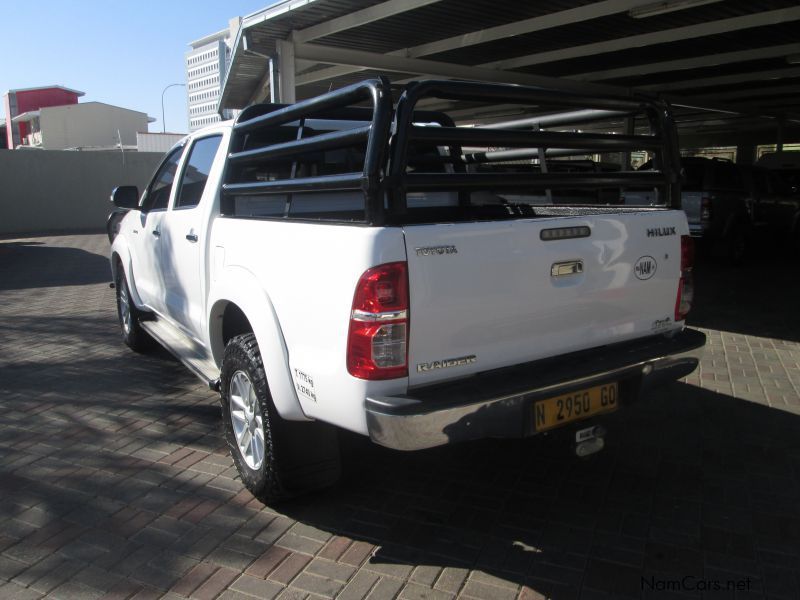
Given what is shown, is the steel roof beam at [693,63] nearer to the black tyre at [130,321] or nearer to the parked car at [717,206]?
the parked car at [717,206]

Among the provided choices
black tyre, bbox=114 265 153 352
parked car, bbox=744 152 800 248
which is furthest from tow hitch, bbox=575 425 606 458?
parked car, bbox=744 152 800 248

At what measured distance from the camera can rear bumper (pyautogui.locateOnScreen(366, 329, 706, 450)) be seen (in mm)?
2473

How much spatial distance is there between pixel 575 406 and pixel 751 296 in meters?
6.72

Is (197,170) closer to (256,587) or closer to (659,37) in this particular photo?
(256,587)

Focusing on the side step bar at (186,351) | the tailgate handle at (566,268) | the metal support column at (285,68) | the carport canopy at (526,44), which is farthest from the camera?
the metal support column at (285,68)

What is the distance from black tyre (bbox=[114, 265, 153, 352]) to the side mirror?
0.82 meters

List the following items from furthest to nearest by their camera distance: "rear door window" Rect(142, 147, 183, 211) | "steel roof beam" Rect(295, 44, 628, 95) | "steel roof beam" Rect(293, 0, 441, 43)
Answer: "steel roof beam" Rect(295, 44, 628, 95) → "steel roof beam" Rect(293, 0, 441, 43) → "rear door window" Rect(142, 147, 183, 211)

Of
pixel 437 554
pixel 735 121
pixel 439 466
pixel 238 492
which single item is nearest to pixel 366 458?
pixel 439 466

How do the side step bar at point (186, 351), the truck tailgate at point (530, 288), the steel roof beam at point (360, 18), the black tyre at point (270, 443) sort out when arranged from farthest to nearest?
the steel roof beam at point (360, 18)
the side step bar at point (186, 351)
the black tyre at point (270, 443)
the truck tailgate at point (530, 288)

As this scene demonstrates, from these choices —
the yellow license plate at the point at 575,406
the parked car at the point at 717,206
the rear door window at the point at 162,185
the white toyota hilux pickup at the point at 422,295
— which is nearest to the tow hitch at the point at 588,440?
the white toyota hilux pickup at the point at 422,295

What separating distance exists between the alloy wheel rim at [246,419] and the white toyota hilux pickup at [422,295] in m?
0.01

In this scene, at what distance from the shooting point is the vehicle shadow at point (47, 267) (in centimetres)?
1047

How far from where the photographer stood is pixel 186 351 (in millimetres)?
4414

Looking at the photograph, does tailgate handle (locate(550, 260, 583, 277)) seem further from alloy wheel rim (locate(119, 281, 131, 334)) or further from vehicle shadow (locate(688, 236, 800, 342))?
vehicle shadow (locate(688, 236, 800, 342))
